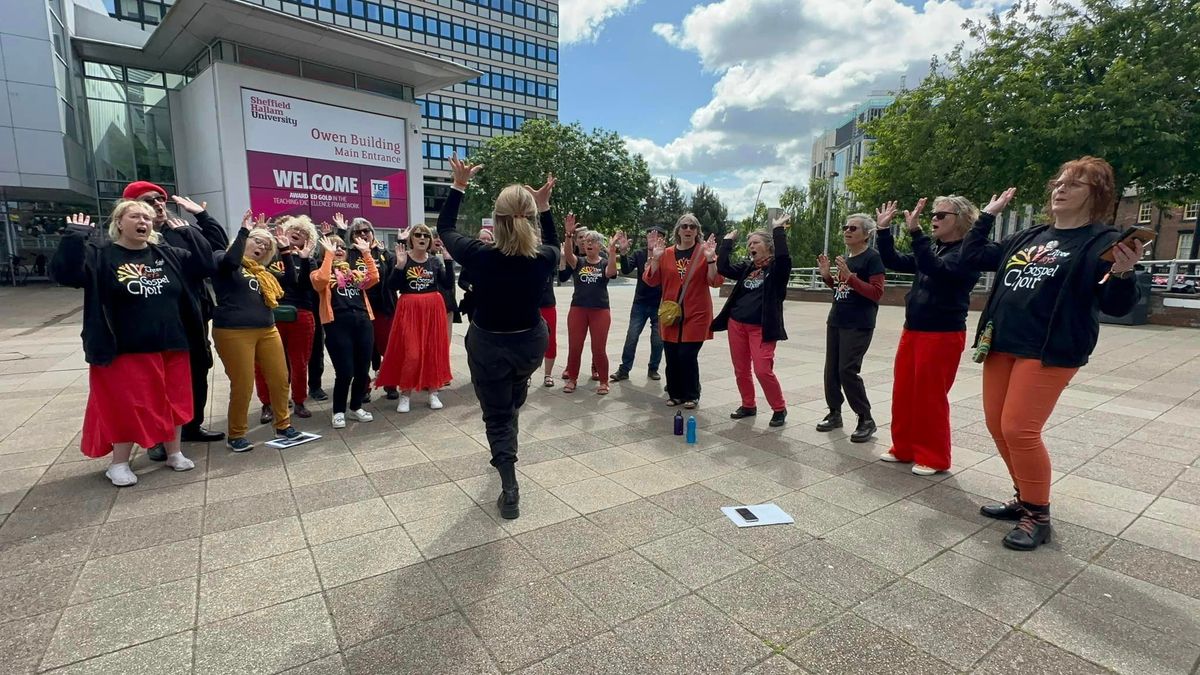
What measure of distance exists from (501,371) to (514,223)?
0.87 meters

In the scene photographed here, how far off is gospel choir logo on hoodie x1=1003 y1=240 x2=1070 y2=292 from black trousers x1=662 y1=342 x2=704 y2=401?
3022mm

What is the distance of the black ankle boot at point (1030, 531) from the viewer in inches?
117

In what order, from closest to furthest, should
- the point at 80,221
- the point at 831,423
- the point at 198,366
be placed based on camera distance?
the point at 80,221 < the point at 198,366 < the point at 831,423

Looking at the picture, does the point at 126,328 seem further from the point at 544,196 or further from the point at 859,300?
the point at 859,300

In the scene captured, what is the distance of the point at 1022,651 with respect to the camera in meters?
2.21

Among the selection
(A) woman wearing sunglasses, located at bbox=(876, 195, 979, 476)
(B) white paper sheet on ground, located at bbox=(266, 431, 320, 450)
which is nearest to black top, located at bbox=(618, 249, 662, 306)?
(A) woman wearing sunglasses, located at bbox=(876, 195, 979, 476)

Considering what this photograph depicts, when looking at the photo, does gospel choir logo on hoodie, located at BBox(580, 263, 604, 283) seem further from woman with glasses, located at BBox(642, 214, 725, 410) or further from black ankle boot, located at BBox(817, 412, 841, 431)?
black ankle boot, located at BBox(817, 412, 841, 431)

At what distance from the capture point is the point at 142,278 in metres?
3.78

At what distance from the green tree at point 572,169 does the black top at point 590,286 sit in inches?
1121

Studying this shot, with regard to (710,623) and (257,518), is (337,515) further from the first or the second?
(710,623)

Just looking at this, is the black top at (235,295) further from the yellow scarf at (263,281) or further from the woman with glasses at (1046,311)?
the woman with glasses at (1046,311)

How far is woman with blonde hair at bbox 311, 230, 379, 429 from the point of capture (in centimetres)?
511

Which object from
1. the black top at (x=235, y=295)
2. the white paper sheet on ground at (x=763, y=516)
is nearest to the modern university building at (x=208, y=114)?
the black top at (x=235, y=295)

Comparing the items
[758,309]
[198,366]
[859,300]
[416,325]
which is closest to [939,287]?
[859,300]
